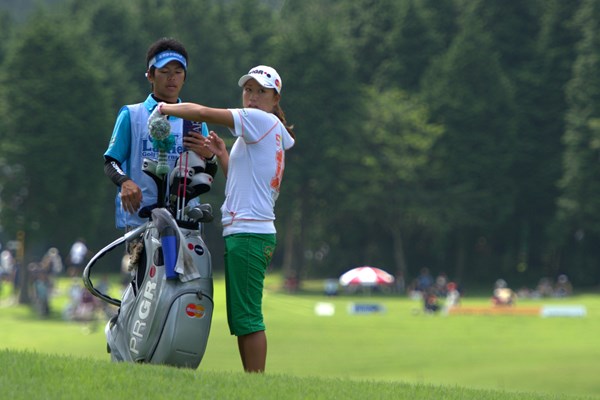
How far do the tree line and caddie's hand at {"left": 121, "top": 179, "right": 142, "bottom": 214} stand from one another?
70445mm

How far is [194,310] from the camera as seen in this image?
903 centimetres

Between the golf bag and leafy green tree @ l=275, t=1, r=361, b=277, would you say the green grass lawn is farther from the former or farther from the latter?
leafy green tree @ l=275, t=1, r=361, b=277

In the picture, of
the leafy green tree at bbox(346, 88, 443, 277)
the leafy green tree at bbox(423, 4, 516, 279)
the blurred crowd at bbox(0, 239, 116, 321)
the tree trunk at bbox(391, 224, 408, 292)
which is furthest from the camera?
the leafy green tree at bbox(423, 4, 516, 279)

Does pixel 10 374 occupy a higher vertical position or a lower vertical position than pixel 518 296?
lower

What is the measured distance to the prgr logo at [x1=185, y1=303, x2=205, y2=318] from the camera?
9.00 m

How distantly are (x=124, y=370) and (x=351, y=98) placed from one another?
80.7 meters

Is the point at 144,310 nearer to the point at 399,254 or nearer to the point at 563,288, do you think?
the point at 563,288

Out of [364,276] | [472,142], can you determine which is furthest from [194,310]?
[472,142]

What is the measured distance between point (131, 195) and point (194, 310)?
0.86m

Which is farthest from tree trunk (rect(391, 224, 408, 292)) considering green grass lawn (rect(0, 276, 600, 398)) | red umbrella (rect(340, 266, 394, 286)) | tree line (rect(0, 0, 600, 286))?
red umbrella (rect(340, 266, 394, 286))

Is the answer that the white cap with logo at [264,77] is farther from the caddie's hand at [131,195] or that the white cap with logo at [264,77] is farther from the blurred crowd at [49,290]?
the blurred crowd at [49,290]

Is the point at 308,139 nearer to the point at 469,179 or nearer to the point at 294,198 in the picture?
the point at 294,198

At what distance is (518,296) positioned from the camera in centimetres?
7900

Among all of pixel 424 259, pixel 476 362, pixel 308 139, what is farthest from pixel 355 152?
pixel 476 362
